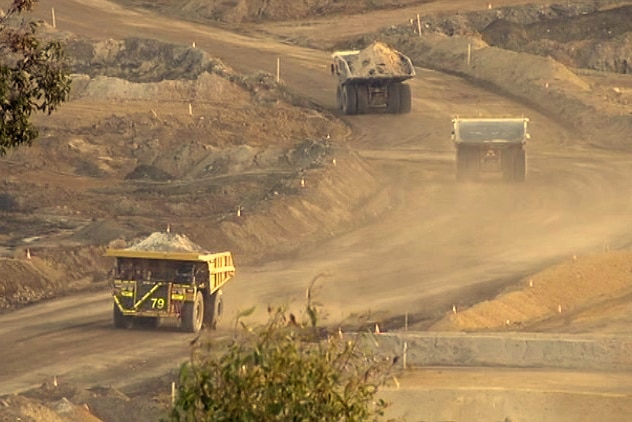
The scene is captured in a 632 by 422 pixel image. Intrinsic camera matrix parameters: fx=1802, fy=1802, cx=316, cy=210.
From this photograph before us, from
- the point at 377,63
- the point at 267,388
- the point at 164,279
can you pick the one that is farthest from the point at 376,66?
the point at 267,388

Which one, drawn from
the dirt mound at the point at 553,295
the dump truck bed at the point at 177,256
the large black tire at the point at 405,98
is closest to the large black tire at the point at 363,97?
the large black tire at the point at 405,98

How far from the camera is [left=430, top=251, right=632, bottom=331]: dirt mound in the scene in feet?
119

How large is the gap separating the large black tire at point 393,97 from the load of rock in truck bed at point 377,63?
0.76 meters

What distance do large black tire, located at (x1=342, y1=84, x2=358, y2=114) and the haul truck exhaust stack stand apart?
2603 cm

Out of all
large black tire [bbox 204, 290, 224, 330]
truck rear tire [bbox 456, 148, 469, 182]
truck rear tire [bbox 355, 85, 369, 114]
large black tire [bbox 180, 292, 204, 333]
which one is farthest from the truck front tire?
large black tire [bbox 180, 292, 204, 333]

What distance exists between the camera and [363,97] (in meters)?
61.6

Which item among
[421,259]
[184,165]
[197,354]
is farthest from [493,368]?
[184,165]

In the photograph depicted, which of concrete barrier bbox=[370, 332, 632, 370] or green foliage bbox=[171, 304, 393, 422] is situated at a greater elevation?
green foliage bbox=[171, 304, 393, 422]

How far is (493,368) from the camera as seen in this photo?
31609mm

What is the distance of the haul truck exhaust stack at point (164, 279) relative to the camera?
35.2 metres

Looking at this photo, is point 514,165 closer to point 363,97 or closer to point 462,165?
point 462,165

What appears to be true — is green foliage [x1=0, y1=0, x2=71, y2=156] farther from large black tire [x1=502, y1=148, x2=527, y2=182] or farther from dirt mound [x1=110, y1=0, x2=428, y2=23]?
dirt mound [x1=110, y1=0, x2=428, y2=23]

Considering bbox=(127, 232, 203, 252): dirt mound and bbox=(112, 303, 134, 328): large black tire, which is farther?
bbox=(112, 303, 134, 328): large black tire

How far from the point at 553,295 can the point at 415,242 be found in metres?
7.30
